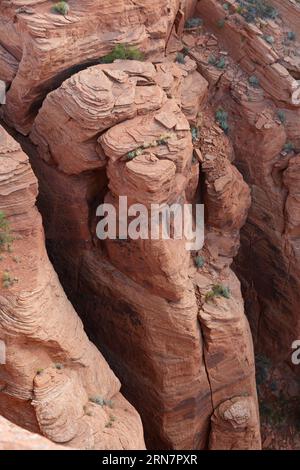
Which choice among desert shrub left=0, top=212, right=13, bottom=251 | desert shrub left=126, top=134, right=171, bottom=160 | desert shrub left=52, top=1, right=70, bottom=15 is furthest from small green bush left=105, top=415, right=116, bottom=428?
desert shrub left=52, top=1, right=70, bottom=15

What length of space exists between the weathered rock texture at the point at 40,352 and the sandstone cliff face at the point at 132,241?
0.14 feet

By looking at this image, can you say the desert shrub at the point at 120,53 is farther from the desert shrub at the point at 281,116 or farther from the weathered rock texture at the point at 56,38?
the desert shrub at the point at 281,116

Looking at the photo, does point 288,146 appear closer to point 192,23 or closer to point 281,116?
point 281,116

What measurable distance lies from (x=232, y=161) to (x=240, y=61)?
2522mm

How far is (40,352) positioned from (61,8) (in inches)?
260

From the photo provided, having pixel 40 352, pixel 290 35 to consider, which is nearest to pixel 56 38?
pixel 40 352

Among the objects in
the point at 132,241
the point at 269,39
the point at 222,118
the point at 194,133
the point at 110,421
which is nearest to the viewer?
the point at 110,421

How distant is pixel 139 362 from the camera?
52.4 feet

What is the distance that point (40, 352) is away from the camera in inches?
505

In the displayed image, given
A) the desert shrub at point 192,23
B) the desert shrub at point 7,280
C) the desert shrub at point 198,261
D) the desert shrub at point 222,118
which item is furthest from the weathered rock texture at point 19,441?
the desert shrub at point 192,23

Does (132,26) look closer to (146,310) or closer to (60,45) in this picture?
(60,45)

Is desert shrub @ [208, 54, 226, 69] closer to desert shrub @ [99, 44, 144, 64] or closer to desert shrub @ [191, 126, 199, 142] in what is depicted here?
desert shrub @ [191, 126, 199, 142]

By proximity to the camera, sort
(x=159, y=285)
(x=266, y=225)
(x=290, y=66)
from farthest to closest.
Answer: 1. (x=266, y=225)
2. (x=290, y=66)
3. (x=159, y=285)
